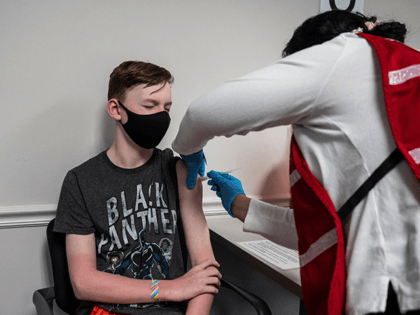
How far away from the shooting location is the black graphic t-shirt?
1.07 meters

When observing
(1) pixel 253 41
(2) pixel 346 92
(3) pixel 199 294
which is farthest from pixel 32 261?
(1) pixel 253 41

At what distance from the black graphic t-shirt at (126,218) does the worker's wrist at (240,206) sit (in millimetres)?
275

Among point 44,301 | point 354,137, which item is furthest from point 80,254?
point 354,137

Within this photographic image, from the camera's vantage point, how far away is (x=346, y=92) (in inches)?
22.5

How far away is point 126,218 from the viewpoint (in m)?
1.11

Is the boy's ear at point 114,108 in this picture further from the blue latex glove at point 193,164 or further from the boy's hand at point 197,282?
the boy's hand at point 197,282

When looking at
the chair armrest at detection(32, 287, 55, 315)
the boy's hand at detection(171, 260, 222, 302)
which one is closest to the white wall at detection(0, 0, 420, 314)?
the chair armrest at detection(32, 287, 55, 315)

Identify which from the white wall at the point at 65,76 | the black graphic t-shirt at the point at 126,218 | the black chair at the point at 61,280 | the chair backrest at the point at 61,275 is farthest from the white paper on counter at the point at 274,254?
the chair backrest at the point at 61,275

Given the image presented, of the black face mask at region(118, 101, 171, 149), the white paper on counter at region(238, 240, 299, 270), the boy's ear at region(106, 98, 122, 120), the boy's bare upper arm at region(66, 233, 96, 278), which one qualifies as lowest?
the white paper on counter at region(238, 240, 299, 270)

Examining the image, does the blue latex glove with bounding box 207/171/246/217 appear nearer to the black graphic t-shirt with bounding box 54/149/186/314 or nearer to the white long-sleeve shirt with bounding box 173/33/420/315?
the black graphic t-shirt with bounding box 54/149/186/314

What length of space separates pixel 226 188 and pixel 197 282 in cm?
33

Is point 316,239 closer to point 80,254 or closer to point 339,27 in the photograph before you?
point 339,27

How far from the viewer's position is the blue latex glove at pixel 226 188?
1036mm

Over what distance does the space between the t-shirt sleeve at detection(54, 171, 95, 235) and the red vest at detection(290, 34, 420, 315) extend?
739 millimetres
